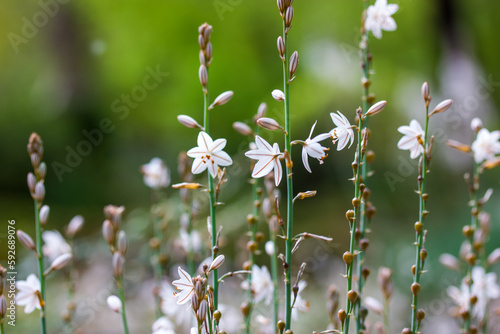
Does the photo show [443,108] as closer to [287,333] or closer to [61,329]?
[287,333]

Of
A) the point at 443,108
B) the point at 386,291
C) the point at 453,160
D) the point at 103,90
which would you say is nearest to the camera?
the point at 443,108

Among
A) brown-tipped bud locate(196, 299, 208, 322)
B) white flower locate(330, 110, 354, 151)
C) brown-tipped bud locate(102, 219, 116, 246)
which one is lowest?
brown-tipped bud locate(196, 299, 208, 322)

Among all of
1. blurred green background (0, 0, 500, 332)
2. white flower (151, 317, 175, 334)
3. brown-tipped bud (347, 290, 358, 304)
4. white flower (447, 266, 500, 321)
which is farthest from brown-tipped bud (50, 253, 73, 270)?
Result: blurred green background (0, 0, 500, 332)

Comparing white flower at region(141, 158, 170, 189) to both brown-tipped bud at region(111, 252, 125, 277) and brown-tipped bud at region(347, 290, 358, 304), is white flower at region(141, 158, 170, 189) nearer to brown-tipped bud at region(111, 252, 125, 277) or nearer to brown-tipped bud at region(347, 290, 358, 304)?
brown-tipped bud at region(111, 252, 125, 277)

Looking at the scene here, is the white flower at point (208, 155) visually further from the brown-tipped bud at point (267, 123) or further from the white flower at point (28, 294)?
the white flower at point (28, 294)

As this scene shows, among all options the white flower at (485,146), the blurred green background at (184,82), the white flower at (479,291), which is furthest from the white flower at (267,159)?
the blurred green background at (184,82)

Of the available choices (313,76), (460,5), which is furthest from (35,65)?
(460,5)
